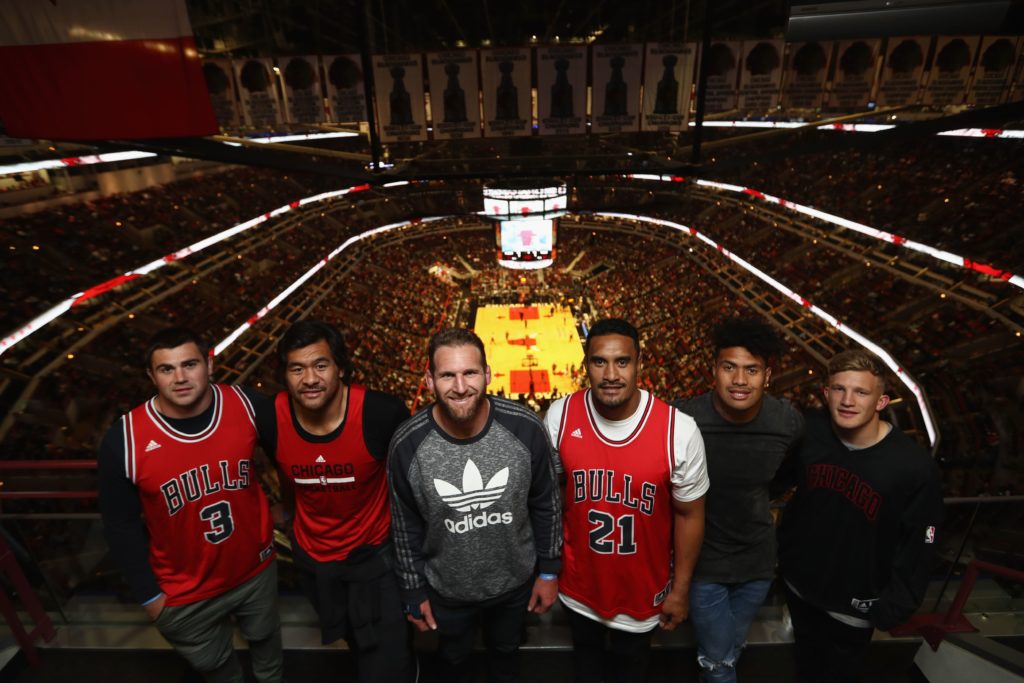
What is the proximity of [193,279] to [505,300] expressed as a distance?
13.1 m

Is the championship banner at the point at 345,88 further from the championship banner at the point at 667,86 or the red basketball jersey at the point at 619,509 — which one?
the red basketball jersey at the point at 619,509

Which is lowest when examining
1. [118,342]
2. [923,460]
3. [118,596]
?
[118,342]

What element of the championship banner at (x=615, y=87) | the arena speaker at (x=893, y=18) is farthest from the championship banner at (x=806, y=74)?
the arena speaker at (x=893, y=18)

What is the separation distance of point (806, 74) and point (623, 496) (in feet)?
20.2

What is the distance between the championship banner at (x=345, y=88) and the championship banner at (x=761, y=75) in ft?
14.5

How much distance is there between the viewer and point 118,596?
10.6ft

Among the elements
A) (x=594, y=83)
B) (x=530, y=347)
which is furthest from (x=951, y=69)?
(x=530, y=347)

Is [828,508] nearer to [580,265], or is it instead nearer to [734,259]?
[734,259]

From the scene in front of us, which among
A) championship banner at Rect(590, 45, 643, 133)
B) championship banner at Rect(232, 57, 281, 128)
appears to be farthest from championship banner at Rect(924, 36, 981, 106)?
championship banner at Rect(232, 57, 281, 128)

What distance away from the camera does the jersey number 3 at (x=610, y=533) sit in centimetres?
221

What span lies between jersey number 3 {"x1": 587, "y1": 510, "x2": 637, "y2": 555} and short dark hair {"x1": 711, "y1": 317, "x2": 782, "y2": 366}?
898 mm

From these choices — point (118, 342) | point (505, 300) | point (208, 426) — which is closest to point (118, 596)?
point (208, 426)

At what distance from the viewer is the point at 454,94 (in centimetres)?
576

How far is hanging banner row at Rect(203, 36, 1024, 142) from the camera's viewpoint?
18.5 ft
